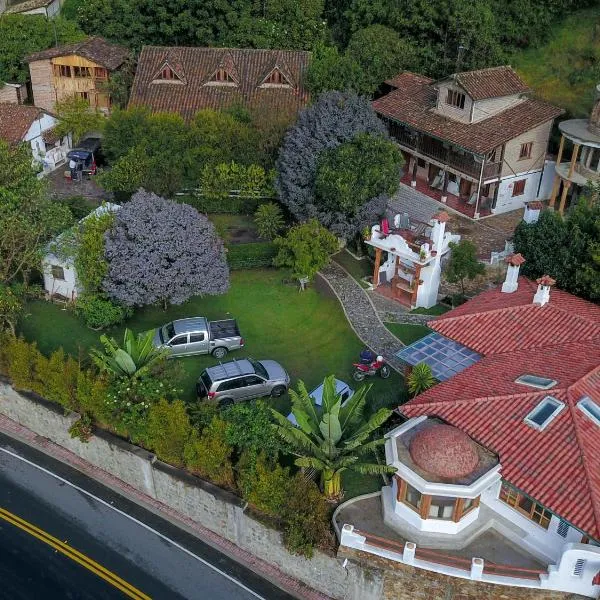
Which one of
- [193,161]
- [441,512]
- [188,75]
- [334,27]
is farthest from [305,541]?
[334,27]

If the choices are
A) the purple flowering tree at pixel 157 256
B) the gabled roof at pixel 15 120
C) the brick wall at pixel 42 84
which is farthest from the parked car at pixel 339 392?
the brick wall at pixel 42 84

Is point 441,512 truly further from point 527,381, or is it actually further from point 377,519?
point 527,381

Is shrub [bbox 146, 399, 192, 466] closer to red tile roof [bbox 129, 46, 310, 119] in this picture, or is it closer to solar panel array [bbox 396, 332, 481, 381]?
solar panel array [bbox 396, 332, 481, 381]

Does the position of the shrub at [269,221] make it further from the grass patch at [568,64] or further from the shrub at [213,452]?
the grass patch at [568,64]

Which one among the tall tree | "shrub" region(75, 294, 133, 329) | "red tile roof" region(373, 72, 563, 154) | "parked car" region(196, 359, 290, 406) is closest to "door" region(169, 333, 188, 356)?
"parked car" region(196, 359, 290, 406)

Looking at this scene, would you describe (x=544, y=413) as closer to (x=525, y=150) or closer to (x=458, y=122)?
(x=525, y=150)

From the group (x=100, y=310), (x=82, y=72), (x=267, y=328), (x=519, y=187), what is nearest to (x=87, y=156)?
(x=82, y=72)
